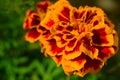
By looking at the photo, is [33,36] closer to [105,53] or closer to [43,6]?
[43,6]

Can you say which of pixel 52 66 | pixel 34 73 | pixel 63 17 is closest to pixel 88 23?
pixel 63 17

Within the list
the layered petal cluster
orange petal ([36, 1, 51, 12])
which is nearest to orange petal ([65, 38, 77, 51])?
the layered petal cluster

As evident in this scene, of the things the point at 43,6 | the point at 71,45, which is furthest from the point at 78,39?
the point at 43,6

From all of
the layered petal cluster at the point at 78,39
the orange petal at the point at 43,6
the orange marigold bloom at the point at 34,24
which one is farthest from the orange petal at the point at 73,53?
the orange petal at the point at 43,6

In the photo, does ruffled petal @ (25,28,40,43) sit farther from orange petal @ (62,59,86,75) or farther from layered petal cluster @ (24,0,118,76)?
orange petal @ (62,59,86,75)

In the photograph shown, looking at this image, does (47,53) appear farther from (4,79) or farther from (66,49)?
(4,79)

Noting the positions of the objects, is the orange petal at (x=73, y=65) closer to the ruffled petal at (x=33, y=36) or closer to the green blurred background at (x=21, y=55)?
the ruffled petal at (x=33, y=36)
